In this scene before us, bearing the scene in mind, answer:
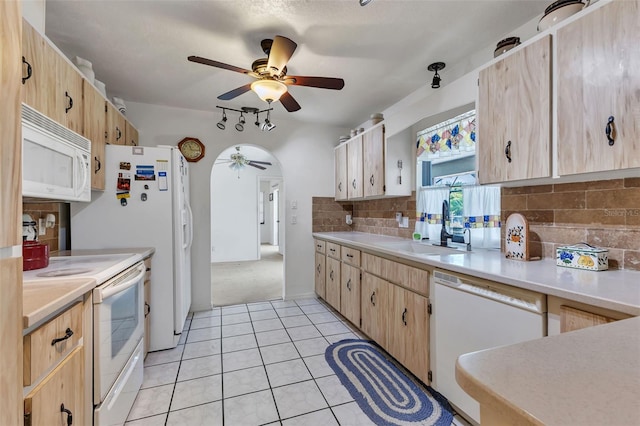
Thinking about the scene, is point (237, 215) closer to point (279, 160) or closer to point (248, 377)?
point (279, 160)

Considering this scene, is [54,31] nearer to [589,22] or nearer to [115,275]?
[115,275]

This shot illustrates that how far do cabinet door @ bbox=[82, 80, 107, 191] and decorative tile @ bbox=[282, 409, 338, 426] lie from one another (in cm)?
217

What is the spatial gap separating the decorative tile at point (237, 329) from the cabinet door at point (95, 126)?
1714mm

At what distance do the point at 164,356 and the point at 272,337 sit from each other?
92 centimetres

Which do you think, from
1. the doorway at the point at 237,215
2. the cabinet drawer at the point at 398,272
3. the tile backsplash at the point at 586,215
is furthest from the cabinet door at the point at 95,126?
the doorway at the point at 237,215

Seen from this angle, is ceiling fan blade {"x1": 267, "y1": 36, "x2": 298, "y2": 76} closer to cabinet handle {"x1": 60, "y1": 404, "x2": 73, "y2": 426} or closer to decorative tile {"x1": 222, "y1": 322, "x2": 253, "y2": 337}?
cabinet handle {"x1": 60, "y1": 404, "x2": 73, "y2": 426}

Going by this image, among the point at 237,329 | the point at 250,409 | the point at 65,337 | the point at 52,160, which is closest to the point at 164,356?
the point at 237,329

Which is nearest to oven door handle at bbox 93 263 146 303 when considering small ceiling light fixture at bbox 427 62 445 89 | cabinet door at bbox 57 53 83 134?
cabinet door at bbox 57 53 83 134

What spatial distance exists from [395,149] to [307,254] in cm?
186

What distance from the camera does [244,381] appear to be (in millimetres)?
2010

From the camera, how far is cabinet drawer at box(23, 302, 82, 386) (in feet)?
2.89

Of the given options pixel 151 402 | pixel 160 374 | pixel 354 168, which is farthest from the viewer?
pixel 354 168

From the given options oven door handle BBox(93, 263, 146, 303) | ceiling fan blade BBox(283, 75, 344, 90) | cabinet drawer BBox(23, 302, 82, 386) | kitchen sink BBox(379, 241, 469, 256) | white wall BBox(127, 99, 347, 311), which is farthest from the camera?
white wall BBox(127, 99, 347, 311)

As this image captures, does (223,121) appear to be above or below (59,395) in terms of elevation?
above
